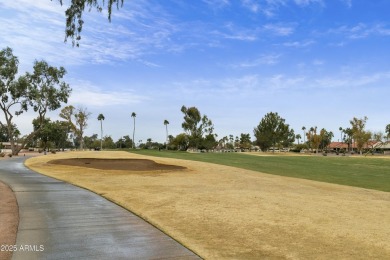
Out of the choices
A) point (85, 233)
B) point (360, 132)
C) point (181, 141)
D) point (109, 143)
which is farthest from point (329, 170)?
point (109, 143)

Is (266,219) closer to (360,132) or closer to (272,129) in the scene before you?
(272,129)

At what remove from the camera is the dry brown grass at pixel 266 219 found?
24.8 feet

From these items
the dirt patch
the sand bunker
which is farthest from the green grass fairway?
the dirt patch

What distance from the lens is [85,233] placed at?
8.17 m

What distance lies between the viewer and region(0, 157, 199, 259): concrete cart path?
682 cm

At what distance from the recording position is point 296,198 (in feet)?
47.4

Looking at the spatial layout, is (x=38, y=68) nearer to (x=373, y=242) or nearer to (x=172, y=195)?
(x=172, y=195)

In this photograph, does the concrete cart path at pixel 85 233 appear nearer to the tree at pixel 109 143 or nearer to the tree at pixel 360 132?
the tree at pixel 360 132

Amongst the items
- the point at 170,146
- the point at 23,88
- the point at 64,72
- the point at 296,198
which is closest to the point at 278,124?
the point at 170,146

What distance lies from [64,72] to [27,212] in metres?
61.7

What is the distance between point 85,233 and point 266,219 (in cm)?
530

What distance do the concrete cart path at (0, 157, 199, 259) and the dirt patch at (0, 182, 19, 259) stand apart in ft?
0.49

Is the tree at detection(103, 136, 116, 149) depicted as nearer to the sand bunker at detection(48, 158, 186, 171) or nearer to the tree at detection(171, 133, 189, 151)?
the tree at detection(171, 133, 189, 151)

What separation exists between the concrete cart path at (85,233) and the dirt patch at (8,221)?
15 centimetres
